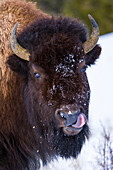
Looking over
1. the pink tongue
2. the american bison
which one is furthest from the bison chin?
Result: the pink tongue

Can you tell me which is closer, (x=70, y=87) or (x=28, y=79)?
(x=70, y=87)

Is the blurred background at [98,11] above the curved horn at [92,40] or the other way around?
above

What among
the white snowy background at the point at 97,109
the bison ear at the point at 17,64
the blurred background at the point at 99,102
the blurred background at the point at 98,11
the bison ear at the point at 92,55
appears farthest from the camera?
the blurred background at the point at 98,11

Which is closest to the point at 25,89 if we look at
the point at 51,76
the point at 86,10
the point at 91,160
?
the point at 51,76

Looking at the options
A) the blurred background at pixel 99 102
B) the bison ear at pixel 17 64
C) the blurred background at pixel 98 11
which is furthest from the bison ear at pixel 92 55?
the blurred background at pixel 98 11

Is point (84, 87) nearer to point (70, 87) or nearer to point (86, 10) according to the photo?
point (70, 87)

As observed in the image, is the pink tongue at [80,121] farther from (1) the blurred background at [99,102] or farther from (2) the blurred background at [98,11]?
(2) the blurred background at [98,11]

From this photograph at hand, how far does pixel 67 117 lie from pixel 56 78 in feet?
1.62

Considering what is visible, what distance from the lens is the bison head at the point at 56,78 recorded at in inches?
150

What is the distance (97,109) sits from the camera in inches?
292

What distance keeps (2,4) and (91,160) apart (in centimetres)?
293

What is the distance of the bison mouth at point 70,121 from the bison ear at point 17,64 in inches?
33.0

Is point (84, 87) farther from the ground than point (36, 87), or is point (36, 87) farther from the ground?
point (84, 87)

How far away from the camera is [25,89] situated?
4.32 meters
